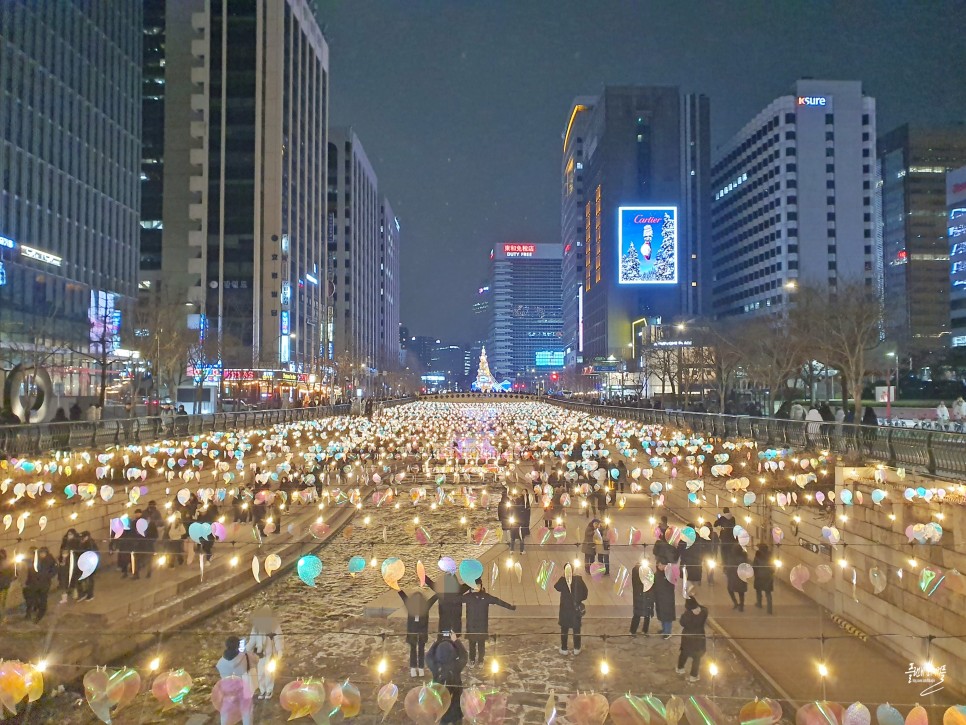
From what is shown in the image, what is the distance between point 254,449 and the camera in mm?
28297

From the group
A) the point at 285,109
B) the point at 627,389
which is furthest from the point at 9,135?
the point at 627,389

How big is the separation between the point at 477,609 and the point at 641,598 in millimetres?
3037

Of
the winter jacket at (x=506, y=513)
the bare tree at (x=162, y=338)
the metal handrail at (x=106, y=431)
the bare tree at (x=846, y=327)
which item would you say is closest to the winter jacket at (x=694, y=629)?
the winter jacket at (x=506, y=513)

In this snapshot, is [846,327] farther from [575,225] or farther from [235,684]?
[575,225]

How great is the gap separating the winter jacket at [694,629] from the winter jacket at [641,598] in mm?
1249

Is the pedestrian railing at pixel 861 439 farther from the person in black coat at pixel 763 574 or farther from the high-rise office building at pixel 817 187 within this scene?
the high-rise office building at pixel 817 187

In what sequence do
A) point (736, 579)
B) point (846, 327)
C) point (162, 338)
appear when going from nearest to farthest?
point (736, 579) → point (846, 327) → point (162, 338)

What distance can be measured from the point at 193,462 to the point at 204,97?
6181cm

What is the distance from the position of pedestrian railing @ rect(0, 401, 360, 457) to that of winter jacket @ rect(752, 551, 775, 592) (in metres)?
16.6

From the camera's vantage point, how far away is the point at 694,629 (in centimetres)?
1000

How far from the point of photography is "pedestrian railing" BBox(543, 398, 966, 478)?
515 inches

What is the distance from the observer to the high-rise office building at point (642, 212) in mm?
106125

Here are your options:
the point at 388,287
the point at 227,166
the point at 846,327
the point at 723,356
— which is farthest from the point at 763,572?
the point at 388,287

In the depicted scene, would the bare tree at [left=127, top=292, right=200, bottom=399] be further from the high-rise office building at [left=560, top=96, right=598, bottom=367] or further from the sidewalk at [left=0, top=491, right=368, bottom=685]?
the high-rise office building at [left=560, top=96, right=598, bottom=367]
